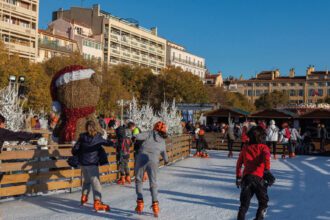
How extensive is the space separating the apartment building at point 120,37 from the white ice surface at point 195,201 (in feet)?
176

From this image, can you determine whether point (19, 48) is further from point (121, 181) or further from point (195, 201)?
point (195, 201)

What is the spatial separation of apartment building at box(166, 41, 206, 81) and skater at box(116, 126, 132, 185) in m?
73.1

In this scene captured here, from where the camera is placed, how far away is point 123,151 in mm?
10594

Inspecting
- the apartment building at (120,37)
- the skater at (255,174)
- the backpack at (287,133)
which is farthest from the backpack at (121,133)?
the apartment building at (120,37)

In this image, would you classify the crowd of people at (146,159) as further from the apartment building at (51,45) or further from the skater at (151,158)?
the apartment building at (51,45)

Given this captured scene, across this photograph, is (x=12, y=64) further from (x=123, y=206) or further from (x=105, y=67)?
(x=123, y=206)

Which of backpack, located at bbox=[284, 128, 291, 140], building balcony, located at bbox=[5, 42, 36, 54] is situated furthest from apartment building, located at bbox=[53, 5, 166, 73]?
backpack, located at bbox=[284, 128, 291, 140]

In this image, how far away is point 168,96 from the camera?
53.2 metres

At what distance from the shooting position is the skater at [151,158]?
23.8 feet

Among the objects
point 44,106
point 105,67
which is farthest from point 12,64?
point 105,67

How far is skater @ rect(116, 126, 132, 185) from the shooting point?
10.5 metres

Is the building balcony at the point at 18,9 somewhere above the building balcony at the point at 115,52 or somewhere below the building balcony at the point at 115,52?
above

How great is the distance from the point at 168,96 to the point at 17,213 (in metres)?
46.1

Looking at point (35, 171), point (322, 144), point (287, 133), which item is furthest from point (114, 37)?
point (35, 171)
